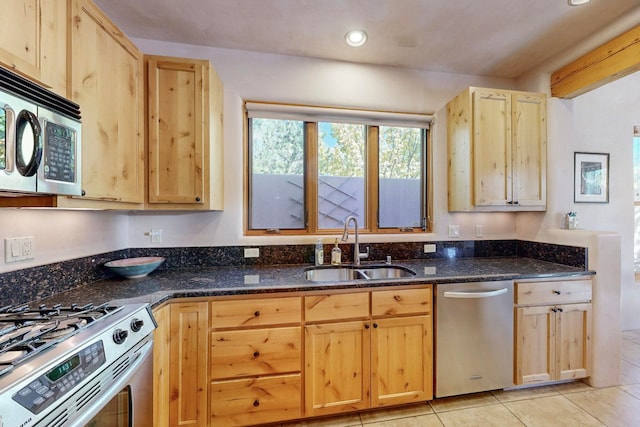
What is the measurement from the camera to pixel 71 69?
1.24 m

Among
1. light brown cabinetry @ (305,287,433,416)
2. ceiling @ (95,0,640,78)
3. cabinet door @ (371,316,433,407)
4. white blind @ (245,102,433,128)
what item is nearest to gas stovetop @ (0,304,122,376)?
light brown cabinetry @ (305,287,433,416)

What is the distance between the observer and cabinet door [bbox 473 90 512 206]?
231 centimetres

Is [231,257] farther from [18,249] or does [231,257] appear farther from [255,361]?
[18,249]

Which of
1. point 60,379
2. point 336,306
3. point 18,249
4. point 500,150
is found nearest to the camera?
point 60,379

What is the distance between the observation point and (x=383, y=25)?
195 centimetres

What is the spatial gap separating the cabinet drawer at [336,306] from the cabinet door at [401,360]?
145 mm

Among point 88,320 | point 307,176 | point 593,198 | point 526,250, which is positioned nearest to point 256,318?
point 88,320

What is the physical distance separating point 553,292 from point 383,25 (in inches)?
89.7

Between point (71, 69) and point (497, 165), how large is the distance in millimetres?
2850

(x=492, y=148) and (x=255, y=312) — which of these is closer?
(x=255, y=312)

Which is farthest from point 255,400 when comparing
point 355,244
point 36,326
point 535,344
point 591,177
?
point 591,177

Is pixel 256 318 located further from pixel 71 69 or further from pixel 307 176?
pixel 71 69

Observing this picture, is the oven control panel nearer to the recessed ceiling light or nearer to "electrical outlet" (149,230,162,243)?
"electrical outlet" (149,230,162,243)

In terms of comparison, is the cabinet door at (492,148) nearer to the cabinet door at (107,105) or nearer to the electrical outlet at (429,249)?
the electrical outlet at (429,249)
